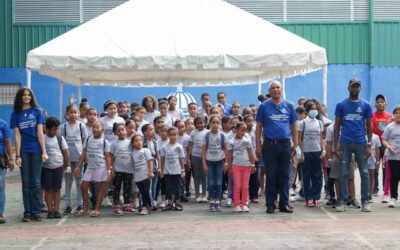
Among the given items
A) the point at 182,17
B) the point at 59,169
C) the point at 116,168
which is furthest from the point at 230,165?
the point at 182,17

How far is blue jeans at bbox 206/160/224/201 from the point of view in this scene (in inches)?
440

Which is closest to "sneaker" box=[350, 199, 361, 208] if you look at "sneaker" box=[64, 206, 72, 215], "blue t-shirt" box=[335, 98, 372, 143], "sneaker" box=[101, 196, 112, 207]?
"blue t-shirt" box=[335, 98, 372, 143]

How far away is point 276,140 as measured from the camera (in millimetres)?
10742

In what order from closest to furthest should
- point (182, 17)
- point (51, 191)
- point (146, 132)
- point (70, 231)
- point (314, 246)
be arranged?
point (314, 246)
point (70, 231)
point (51, 191)
point (146, 132)
point (182, 17)

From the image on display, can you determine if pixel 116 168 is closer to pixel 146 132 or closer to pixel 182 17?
pixel 146 132

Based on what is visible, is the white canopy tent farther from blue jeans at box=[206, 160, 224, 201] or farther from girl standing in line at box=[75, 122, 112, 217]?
girl standing in line at box=[75, 122, 112, 217]

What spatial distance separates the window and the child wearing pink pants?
16315 mm

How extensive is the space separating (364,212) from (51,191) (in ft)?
15.7

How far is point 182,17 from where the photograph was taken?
14859 mm

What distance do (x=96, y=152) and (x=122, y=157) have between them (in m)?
0.43

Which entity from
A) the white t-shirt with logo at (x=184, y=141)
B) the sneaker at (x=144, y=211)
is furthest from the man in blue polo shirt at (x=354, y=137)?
the sneaker at (x=144, y=211)

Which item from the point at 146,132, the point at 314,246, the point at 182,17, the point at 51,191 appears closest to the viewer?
the point at 314,246

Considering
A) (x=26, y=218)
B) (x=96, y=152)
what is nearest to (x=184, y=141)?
(x=96, y=152)

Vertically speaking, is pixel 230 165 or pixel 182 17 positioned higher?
pixel 182 17
